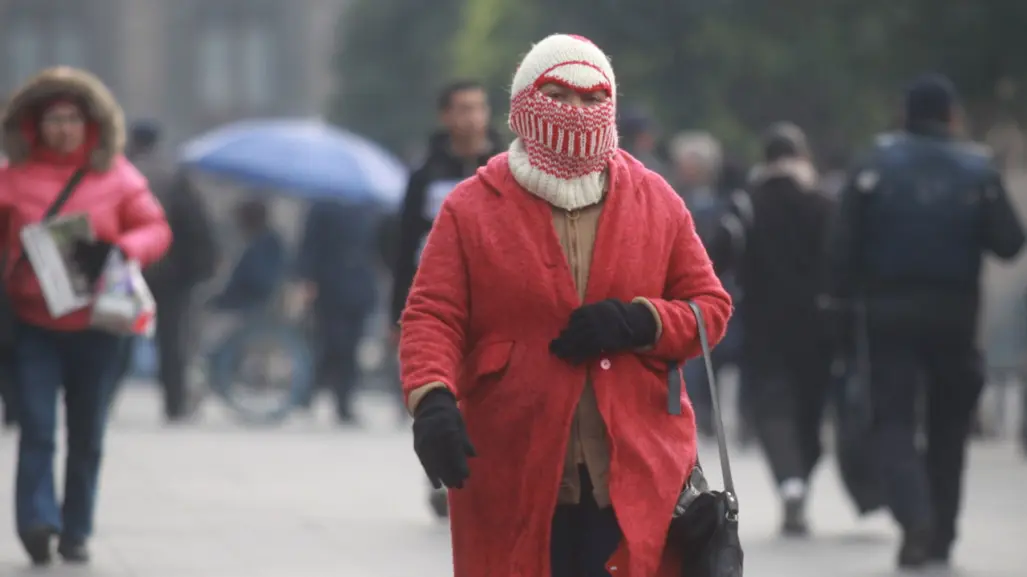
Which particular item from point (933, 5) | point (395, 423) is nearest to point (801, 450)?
point (395, 423)

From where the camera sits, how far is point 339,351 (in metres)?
18.9

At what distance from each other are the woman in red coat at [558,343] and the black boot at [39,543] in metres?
3.83

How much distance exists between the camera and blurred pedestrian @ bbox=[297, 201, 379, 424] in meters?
19.0

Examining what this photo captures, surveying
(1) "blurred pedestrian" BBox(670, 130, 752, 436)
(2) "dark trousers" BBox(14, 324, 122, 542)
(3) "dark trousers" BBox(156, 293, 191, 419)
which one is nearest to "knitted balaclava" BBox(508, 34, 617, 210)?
(2) "dark trousers" BBox(14, 324, 122, 542)

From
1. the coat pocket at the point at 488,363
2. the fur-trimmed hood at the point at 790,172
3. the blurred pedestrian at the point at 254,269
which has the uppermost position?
the coat pocket at the point at 488,363

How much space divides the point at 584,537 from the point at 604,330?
0.50 m

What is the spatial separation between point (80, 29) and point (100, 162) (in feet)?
217

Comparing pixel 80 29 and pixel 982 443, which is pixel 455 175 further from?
pixel 80 29

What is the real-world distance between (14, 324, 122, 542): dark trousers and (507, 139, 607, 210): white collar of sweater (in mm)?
4114

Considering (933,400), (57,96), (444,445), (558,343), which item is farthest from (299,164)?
(444,445)

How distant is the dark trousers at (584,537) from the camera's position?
558 centimetres

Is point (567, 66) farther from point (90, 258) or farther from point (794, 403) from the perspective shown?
point (794, 403)

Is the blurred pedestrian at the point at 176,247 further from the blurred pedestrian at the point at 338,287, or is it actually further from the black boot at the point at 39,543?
the black boot at the point at 39,543

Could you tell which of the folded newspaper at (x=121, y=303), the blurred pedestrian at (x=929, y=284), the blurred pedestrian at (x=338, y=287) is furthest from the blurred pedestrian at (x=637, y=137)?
the folded newspaper at (x=121, y=303)
